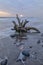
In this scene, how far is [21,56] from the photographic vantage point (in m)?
17.0

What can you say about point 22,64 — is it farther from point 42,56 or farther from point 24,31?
point 24,31

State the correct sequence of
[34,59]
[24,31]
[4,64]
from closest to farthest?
1. [4,64]
2. [34,59]
3. [24,31]

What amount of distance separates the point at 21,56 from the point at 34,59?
4.43 ft

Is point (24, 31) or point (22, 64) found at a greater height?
point (22, 64)

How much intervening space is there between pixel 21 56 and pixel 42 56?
2146mm

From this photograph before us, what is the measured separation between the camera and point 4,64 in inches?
574

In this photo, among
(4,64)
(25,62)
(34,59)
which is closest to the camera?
(4,64)

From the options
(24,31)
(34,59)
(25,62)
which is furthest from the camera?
(24,31)

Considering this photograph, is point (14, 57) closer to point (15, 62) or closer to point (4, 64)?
point (15, 62)

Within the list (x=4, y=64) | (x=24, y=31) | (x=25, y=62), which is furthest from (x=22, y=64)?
(x=24, y=31)

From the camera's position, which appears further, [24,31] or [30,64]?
[24,31]

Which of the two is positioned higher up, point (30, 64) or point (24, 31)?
point (30, 64)

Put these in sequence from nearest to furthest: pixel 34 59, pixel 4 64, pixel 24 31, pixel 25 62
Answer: pixel 4 64 < pixel 25 62 < pixel 34 59 < pixel 24 31

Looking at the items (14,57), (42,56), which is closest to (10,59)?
(14,57)
